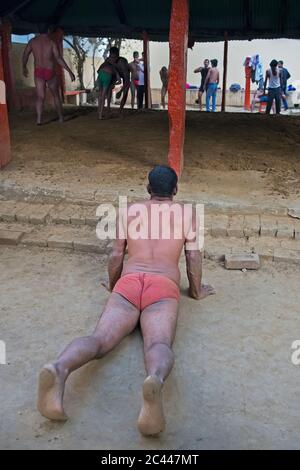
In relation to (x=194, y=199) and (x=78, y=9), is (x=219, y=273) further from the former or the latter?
(x=78, y=9)

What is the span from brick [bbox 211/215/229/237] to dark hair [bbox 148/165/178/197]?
5.13ft

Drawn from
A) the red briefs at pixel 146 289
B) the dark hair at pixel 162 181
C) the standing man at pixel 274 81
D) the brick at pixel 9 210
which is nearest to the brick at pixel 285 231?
the dark hair at pixel 162 181

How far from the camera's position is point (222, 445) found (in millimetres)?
2127

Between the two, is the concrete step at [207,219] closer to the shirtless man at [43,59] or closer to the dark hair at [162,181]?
the dark hair at [162,181]

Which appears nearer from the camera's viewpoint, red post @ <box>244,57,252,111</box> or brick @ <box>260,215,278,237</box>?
brick @ <box>260,215,278,237</box>

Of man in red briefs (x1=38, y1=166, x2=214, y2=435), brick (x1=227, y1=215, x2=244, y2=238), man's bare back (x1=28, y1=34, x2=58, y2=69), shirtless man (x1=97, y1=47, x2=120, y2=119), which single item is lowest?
brick (x1=227, y1=215, x2=244, y2=238)

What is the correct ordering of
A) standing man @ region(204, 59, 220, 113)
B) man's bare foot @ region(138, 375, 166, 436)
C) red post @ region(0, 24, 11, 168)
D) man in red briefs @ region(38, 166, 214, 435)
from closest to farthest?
1. man's bare foot @ region(138, 375, 166, 436)
2. man in red briefs @ region(38, 166, 214, 435)
3. red post @ region(0, 24, 11, 168)
4. standing man @ region(204, 59, 220, 113)

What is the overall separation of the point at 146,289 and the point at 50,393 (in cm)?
94

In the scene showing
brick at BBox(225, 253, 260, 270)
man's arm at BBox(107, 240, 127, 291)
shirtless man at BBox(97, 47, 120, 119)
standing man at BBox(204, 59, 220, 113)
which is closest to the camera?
man's arm at BBox(107, 240, 127, 291)

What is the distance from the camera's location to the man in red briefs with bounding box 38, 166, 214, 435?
2400 mm

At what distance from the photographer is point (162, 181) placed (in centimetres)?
307

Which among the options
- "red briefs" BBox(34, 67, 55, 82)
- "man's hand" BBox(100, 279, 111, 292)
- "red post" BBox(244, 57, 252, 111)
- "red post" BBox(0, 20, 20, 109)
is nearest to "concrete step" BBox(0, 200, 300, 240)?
"man's hand" BBox(100, 279, 111, 292)

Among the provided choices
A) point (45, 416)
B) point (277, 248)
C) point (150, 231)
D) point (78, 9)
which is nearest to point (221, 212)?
point (277, 248)

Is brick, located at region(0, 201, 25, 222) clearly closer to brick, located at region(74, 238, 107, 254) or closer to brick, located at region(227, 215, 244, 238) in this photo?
brick, located at region(74, 238, 107, 254)
